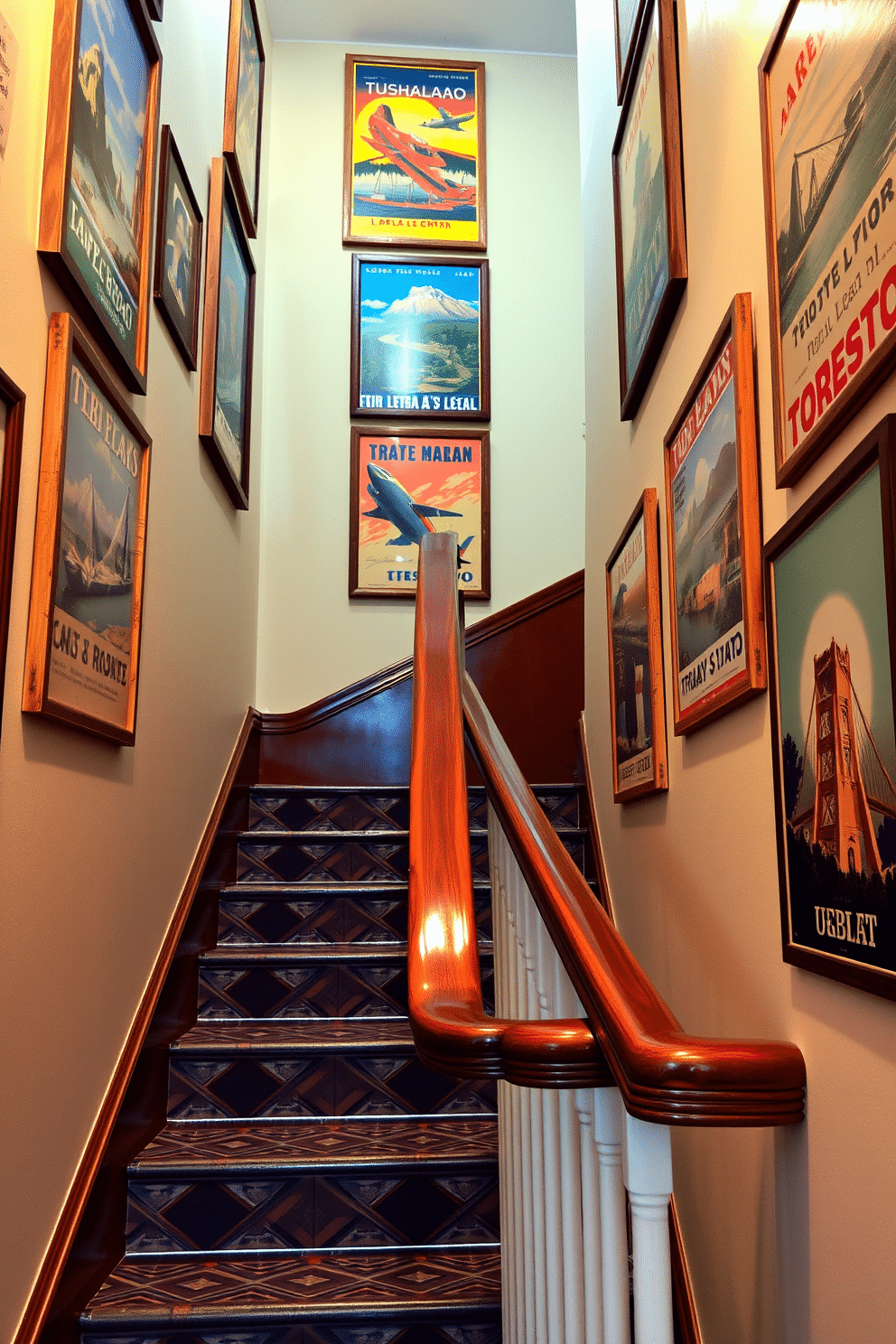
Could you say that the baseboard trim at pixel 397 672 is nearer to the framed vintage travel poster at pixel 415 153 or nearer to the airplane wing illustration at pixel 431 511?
the airplane wing illustration at pixel 431 511

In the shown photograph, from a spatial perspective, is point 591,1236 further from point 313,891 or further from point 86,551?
point 313,891

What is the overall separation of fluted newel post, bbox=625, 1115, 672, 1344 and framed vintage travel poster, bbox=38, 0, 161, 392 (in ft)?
5.17

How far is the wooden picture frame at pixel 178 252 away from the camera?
2498 millimetres

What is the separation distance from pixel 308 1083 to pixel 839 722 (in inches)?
66.0

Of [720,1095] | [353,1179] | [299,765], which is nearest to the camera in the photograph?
[720,1095]

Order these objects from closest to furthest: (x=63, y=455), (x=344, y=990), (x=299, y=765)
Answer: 1. (x=63, y=455)
2. (x=344, y=990)
3. (x=299, y=765)

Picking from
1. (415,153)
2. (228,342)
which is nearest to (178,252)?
(228,342)

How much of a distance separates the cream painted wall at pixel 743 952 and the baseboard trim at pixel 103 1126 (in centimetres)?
102

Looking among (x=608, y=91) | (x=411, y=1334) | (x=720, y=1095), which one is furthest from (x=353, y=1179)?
(x=608, y=91)

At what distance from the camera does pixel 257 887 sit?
292 centimetres

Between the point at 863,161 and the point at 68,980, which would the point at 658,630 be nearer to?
the point at 863,161

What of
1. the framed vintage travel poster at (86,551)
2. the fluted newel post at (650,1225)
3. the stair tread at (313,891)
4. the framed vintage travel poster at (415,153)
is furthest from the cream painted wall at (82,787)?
the framed vintage travel poster at (415,153)

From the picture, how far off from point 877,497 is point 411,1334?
1571 millimetres

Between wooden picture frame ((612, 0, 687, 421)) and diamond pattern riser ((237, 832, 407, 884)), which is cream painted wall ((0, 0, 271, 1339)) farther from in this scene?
wooden picture frame ((612, 0, 687, 421))
